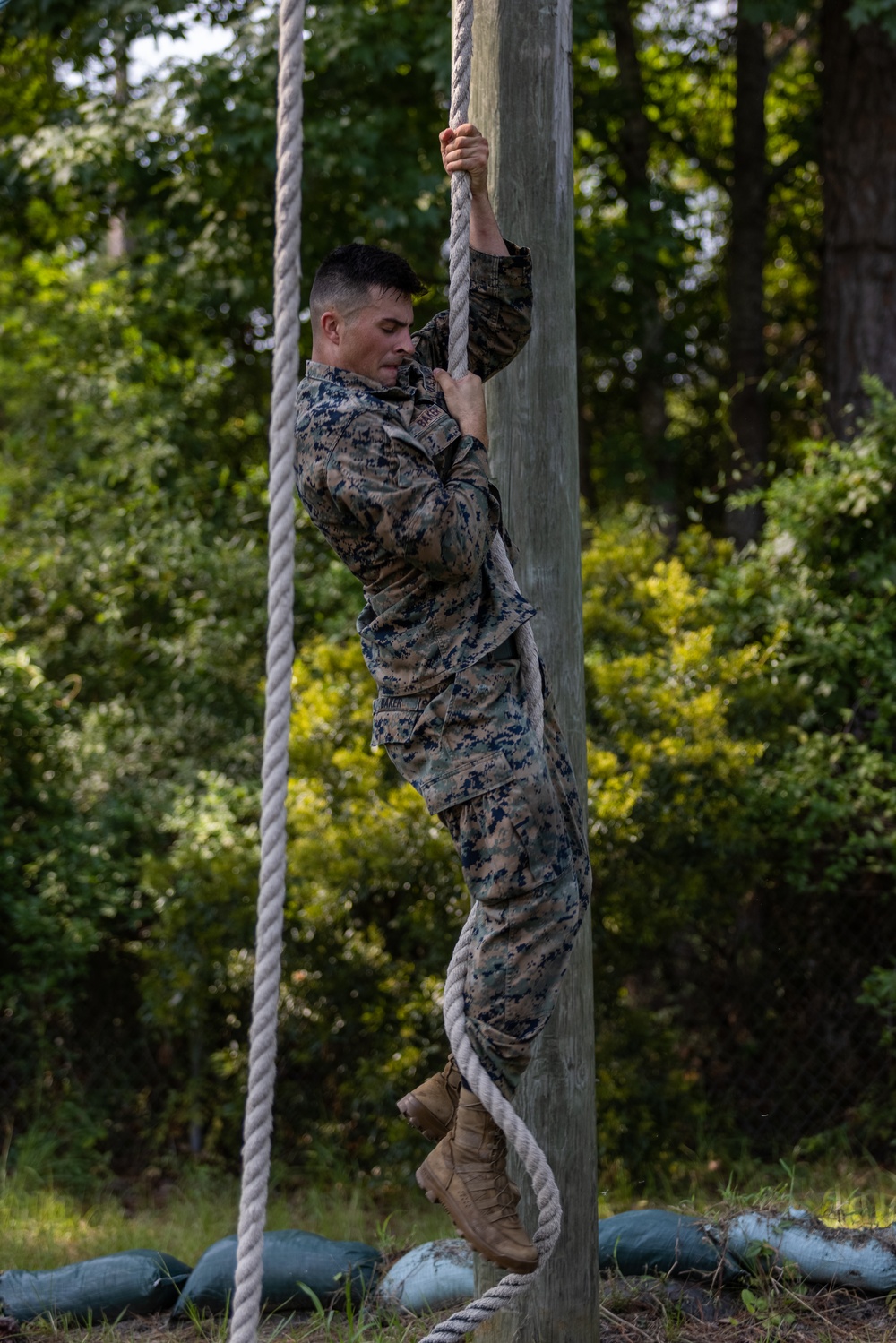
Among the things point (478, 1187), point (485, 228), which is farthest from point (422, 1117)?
point (485, 228)

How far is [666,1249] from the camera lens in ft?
11.1

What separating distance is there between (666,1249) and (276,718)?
90.3 inches

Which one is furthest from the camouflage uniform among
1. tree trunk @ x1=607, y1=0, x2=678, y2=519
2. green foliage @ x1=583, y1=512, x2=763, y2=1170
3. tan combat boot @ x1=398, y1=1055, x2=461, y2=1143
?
tree trunk @ x1=607, y1=0, x2=678, y2=519

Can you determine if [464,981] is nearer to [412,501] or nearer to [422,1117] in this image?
[422,1117]

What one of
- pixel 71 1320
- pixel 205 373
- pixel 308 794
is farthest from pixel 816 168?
pixel 71 1320

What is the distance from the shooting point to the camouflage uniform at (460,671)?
2.27 metres

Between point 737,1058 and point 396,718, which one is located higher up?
point 396,718

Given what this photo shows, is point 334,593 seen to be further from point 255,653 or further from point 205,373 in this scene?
point 205,373

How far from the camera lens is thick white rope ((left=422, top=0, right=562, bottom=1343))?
228cm

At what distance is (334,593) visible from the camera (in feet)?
21.8

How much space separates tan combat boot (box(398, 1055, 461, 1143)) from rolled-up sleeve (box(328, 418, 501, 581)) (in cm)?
98

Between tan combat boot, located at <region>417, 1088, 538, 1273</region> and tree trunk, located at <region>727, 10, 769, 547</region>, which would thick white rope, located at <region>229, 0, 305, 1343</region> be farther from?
tree trunk, located at <region>727, 10, 769, 547</region>

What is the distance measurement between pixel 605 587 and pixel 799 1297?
10.8 feet

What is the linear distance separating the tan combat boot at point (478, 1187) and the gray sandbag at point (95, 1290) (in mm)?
1692
